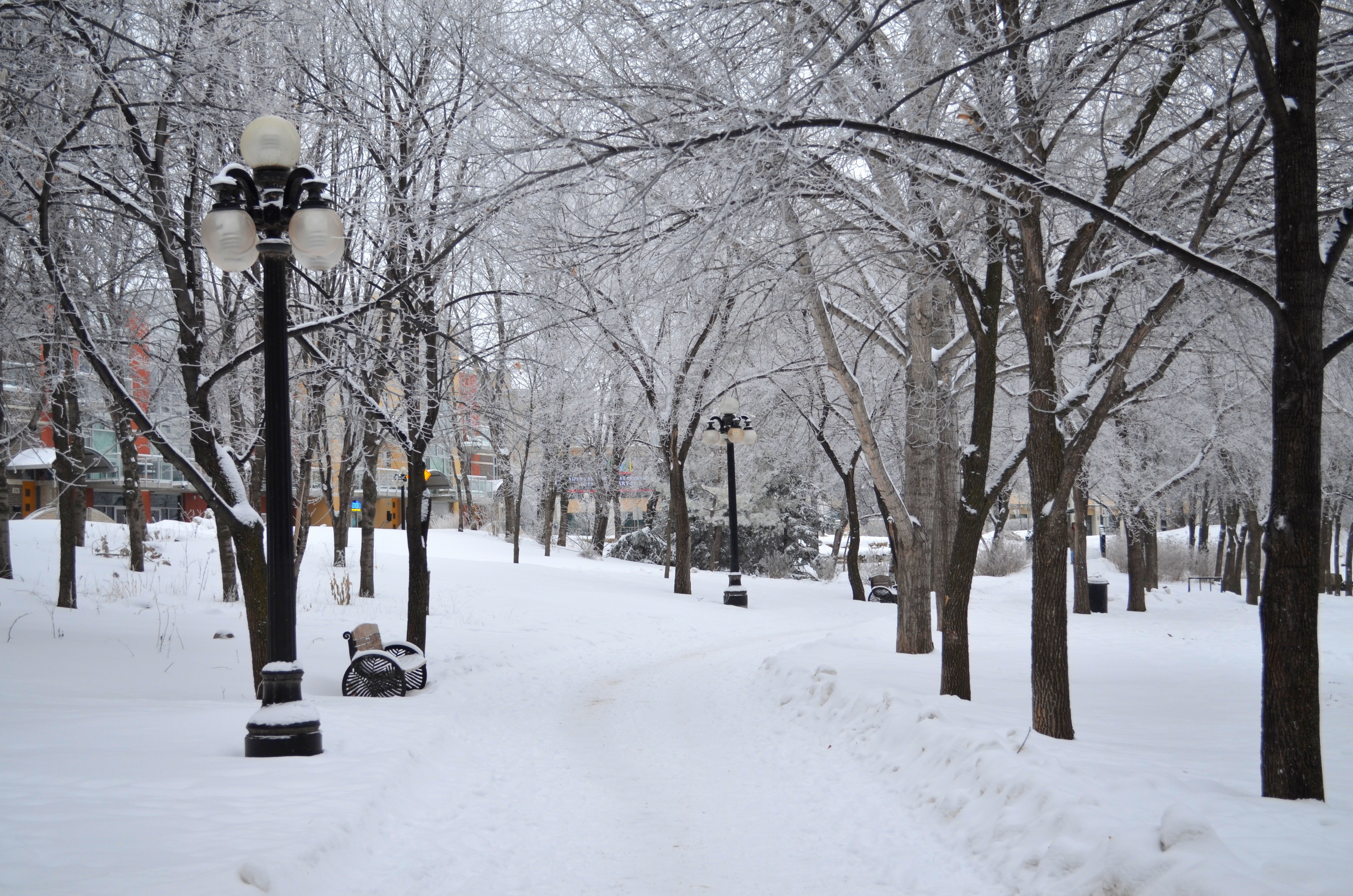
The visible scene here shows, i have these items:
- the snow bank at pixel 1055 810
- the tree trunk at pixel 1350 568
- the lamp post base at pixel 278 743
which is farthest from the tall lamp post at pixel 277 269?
the tree trunk at pixel 1350 568

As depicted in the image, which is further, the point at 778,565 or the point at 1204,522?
the point at 1204,522

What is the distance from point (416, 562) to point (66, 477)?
26.9 ft

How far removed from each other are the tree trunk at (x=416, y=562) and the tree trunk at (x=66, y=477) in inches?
182

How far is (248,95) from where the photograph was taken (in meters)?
8.71

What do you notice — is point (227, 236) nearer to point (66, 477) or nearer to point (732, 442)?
point (66, 477)

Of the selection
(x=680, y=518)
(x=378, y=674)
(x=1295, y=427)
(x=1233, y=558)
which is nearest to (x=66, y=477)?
(x=378, y=674)

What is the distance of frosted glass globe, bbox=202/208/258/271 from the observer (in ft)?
19.4

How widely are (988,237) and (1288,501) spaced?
3765 millimetres

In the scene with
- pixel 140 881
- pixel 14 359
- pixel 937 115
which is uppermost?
pixel 937 115

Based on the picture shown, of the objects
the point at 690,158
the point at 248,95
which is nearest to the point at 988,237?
the point at 690,158

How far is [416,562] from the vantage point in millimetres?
10914

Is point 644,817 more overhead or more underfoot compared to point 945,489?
more underfoot

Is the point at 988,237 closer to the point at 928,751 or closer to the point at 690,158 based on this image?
the point at 690,158

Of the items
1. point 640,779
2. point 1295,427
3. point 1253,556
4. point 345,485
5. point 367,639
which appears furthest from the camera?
point 1253,556
